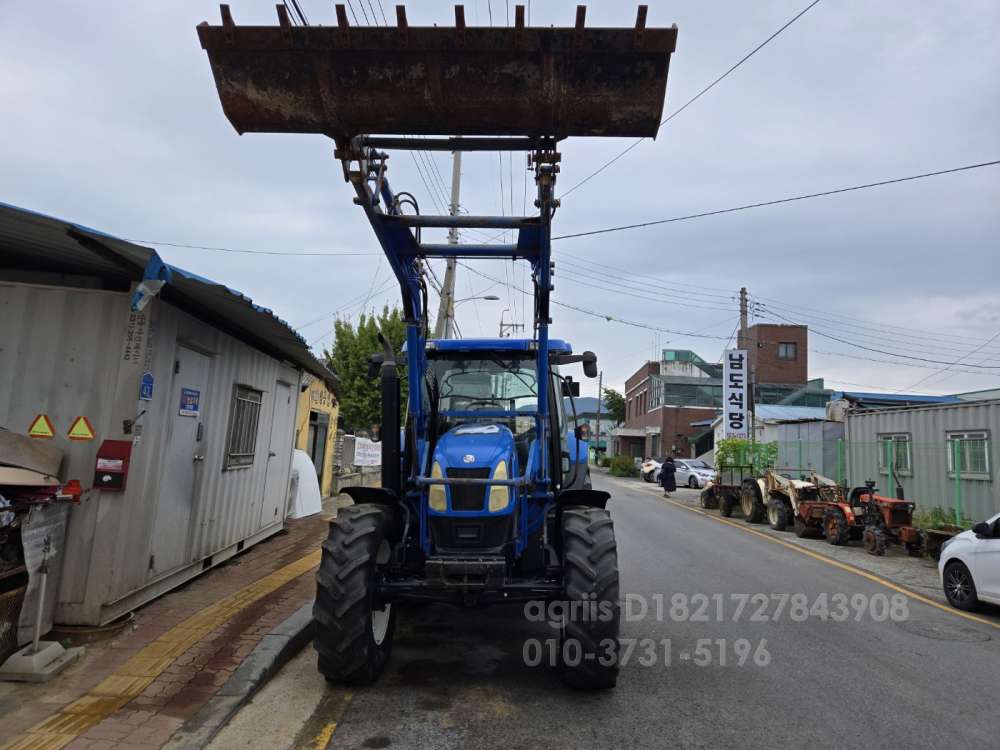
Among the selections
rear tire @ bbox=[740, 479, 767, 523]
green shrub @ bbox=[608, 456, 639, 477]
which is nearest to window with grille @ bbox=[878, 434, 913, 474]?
rear tire @ bbox=[740, 479, 767, 523]

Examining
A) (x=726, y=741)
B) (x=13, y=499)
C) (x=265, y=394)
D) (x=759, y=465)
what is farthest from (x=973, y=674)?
(x=759, y=465)

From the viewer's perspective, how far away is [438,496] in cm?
477

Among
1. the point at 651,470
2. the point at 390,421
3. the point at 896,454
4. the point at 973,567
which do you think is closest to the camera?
the point at 390,421

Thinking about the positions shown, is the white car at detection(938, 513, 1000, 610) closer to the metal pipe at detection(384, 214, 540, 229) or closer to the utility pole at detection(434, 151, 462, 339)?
the metal pipe at detection(384, 214, 540, 229)

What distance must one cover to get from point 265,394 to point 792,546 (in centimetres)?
1030

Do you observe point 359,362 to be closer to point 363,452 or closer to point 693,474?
point 363,452

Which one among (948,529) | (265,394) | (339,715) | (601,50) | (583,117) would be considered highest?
(601,50)

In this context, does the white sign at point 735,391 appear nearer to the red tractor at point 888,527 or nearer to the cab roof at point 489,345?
the red tractor at point 888,527

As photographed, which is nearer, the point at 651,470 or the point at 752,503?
the point at 752,503

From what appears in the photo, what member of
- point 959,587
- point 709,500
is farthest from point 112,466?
point 709,500

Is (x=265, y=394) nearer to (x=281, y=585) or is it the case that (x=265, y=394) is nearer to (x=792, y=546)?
(x=281, y=585)

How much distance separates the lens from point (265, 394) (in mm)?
9344

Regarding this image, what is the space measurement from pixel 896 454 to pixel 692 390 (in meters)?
34.7

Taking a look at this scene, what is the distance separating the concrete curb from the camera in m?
3.85
